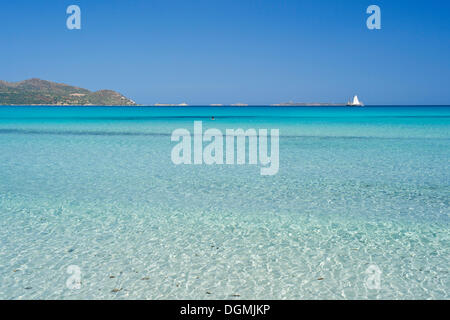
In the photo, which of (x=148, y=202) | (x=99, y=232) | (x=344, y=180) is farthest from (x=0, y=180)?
(x=344, y=180)

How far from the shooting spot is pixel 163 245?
666 centimetres

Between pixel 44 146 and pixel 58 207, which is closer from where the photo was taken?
pixel 58 207

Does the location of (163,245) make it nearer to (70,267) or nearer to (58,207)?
(70,267)

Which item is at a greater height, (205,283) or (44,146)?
(44,146)

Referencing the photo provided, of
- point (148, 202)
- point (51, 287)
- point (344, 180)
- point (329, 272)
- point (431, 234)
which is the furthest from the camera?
point (344, 180)

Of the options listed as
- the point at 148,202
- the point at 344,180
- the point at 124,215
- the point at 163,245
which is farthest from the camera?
the point at 344,180

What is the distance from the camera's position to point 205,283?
5.36 meters

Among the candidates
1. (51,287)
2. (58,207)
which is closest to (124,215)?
(58,207)

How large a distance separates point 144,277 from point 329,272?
259 centimetres
